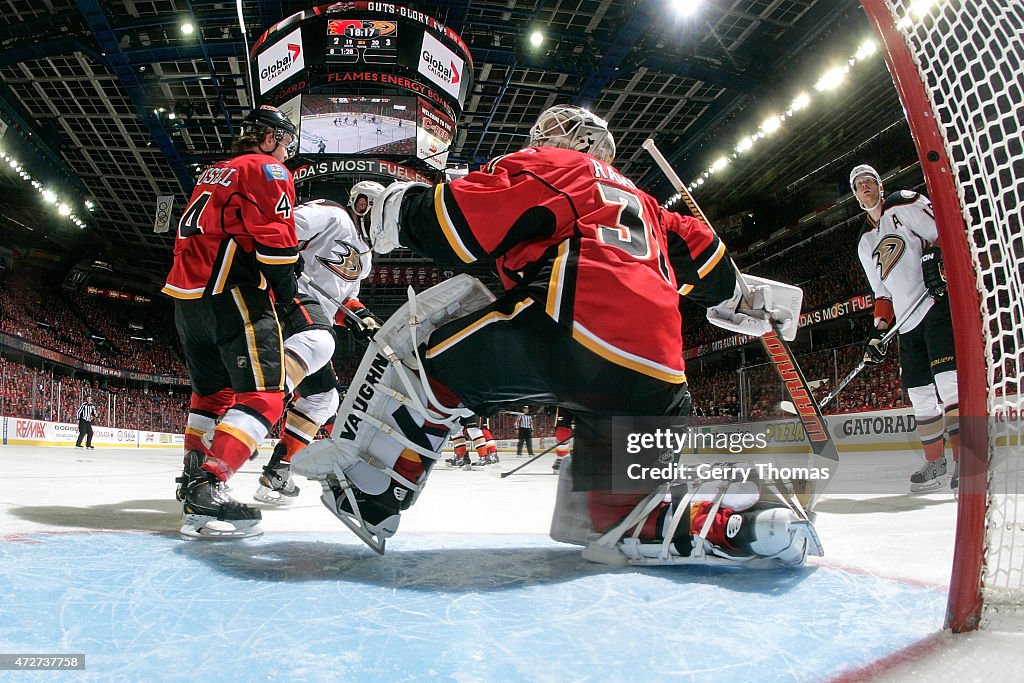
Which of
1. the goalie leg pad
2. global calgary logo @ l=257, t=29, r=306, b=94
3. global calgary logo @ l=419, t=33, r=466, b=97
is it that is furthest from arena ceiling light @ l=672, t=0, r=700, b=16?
the goalie leg pad

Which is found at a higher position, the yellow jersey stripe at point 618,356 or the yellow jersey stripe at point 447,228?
the yellow jersey stripe at point 447,228

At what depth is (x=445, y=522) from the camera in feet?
6.73

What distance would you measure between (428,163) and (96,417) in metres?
10.6

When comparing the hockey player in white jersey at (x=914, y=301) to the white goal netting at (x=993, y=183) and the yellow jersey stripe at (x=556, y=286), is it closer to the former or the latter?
the white goal netting at (x=993, y=183)

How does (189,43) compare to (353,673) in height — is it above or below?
above

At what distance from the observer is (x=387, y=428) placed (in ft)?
4.96

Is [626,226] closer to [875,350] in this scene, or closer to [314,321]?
[314,321]

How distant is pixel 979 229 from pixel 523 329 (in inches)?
32.7

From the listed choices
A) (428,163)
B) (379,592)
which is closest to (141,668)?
(379,592)

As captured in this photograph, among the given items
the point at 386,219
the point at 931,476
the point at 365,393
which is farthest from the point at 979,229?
the point at 931,476

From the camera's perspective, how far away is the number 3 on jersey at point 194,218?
2.00 metres

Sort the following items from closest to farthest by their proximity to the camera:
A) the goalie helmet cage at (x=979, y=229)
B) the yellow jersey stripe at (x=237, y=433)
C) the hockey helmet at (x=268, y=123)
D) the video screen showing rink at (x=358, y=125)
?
the goalie helmet cage at (x=979, y=229) → the yellow jersey stripe at (x=237, y=433) → the hockey helmet at (x=268, y=123) → the video screen showing rink at (x=358, y=125)

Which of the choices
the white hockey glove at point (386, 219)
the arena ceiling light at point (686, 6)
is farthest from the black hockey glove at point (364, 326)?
the arena ceiling light at point (686, 6)

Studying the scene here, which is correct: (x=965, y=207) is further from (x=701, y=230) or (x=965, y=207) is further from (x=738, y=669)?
(x=701, y=230)
